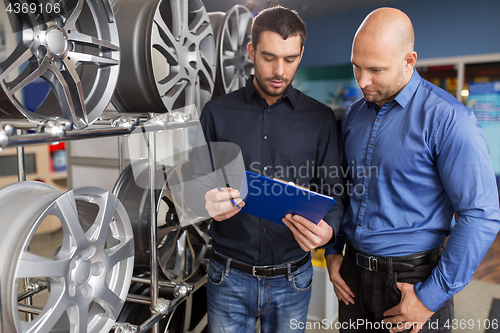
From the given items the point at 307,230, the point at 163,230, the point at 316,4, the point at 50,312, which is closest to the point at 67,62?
the point at 50,312

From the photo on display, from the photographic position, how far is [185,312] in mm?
1757

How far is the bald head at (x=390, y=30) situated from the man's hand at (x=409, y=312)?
2.64ft

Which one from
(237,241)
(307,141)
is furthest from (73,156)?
(307,141)

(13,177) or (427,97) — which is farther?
(13,177)

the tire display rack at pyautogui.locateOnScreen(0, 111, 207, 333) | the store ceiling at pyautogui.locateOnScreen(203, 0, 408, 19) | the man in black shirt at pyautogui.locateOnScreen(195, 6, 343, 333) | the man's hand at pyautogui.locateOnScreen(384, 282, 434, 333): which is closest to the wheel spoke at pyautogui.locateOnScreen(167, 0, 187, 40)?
the man in black shirt at pyautogui.locateOnScreen(195, 6, 343, 333)

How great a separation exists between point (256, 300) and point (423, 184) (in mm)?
738

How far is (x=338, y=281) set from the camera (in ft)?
4.79

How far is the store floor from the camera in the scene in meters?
2.61

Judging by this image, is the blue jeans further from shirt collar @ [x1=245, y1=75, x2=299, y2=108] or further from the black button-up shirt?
shirt collar @ [x1=245, y1=75, x2=299, y2=108]

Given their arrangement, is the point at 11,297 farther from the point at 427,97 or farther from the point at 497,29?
the point at 497,29

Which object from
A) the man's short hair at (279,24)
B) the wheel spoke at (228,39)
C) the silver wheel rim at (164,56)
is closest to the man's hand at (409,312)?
the man's short hair at (279,24)

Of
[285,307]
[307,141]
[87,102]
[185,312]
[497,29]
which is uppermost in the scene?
[497,29]

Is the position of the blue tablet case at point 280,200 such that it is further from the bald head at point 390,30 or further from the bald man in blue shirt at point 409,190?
the bald head at point 390,30

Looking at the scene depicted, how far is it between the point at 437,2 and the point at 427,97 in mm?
5677
